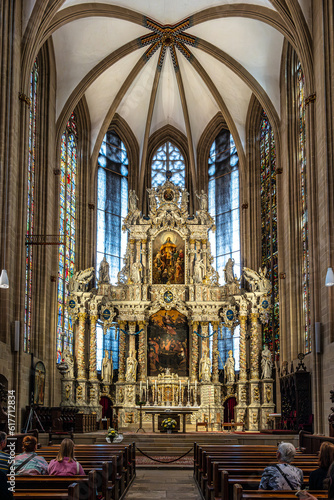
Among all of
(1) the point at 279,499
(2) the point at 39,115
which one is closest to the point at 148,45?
(2) the point at 39,115

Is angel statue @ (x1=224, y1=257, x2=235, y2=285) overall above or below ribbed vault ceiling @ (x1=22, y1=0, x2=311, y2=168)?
below

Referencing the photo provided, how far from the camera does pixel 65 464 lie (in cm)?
831

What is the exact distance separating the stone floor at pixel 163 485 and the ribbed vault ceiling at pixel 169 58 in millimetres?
15297

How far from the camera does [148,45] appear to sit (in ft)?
103

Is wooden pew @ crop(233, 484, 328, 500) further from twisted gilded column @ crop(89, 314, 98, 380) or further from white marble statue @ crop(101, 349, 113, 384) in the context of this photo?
white marble statue @ crop(101, 349, 113, 384)

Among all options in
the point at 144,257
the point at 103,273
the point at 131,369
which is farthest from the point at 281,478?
the point at 144,257

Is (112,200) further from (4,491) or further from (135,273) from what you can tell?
(4,491)

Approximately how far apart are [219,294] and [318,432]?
9.93 meters

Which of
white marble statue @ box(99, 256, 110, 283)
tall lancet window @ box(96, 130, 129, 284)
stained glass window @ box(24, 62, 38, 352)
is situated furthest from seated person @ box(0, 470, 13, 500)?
tall lancet window @ box(96, 130, 129, 284)

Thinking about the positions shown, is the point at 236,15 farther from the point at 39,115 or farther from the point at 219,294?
the point at 219,294

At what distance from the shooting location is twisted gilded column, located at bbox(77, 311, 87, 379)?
1087 inches

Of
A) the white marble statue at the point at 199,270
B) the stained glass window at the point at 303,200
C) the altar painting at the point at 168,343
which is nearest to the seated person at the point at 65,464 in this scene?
the stained glass window at the point at 303,200

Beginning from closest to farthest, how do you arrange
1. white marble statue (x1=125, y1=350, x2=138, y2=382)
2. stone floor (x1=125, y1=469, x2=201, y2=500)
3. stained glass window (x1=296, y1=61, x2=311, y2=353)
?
1. stone floor (x1=125, y1=469, x2=201, y2=500)
2. stained glass window (x1=296, y1=61, x2=311, y2=353)
3. white marble statue (x1=125, y1=350, x2=138, y2=382)

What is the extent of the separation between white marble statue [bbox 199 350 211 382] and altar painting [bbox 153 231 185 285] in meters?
3.58
